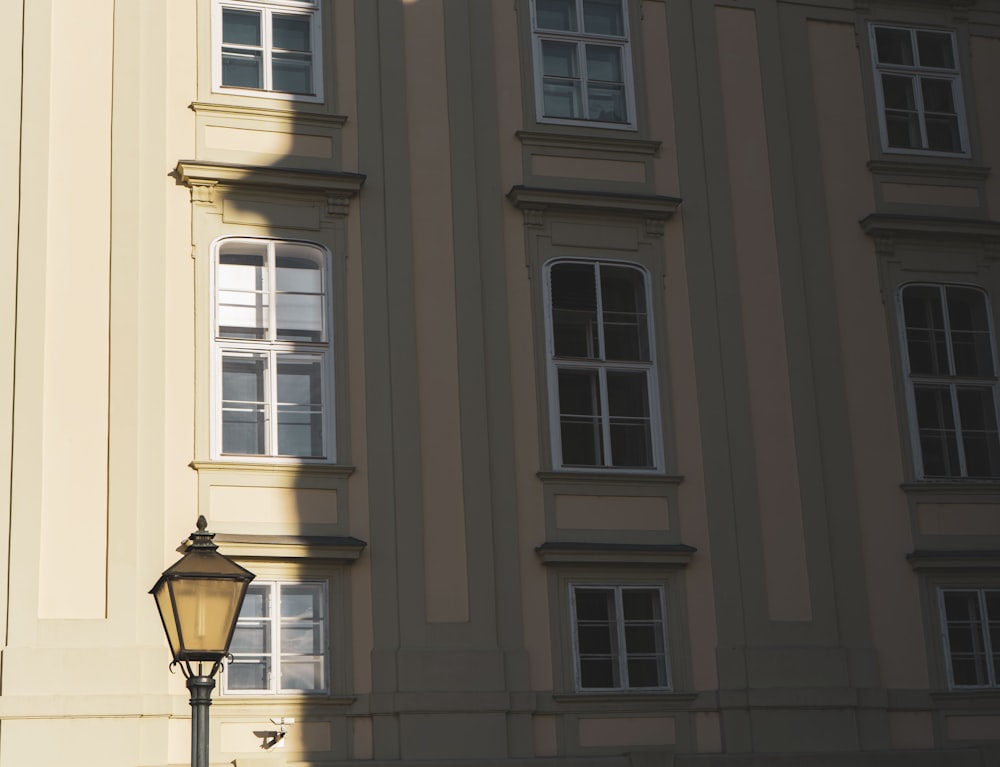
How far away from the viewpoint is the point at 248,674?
45.3 ft

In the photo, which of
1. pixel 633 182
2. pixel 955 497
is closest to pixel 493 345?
pixel 633 182

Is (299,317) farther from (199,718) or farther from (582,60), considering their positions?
(199,718)

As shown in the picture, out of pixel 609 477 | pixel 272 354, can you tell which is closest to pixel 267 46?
pixel 272 354

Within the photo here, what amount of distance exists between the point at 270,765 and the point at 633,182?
6.50 metres

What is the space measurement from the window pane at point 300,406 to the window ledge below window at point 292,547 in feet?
2.67

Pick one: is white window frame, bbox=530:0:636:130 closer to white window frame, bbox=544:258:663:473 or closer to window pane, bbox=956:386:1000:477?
white window frame, bbox=544:258:663:473

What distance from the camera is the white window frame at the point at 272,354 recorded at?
1434 centimetres

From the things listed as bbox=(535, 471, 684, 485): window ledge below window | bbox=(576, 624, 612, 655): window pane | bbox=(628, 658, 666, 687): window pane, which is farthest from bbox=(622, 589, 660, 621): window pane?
bbox=(535, 471, 684, 485): window ledge below window

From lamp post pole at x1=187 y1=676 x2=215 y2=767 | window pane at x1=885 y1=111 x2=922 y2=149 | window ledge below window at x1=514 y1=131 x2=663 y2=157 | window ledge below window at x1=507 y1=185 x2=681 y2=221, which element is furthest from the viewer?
window pane at x1=885 y1=111 x2=922 y2=149

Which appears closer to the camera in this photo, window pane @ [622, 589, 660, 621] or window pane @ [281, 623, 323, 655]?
window pane @ [281, 623, 323, 655]

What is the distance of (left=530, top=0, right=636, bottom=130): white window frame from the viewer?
1619cm

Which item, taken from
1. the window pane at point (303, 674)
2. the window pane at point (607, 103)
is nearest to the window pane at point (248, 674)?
the window pane at point (303, 674)

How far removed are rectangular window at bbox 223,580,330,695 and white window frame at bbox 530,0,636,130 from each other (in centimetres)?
517

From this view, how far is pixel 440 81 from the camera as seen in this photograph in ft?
51.8
